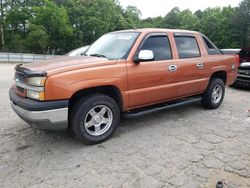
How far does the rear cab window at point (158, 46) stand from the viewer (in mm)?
4605

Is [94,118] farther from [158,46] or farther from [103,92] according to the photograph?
[158,46]

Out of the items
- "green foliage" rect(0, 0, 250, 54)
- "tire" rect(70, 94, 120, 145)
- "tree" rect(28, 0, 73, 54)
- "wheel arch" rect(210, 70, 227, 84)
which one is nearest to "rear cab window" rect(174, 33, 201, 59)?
"wheel arch" rect(210, 70, 227, 84)

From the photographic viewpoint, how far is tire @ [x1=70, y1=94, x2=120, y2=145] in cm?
379

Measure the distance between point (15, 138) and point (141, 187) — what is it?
2.47 m

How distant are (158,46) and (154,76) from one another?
2.09 ft

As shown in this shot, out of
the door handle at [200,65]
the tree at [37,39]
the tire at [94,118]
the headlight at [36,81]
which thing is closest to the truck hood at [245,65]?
the door handle at [200,65]

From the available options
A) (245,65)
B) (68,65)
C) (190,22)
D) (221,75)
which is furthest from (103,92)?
(190,22)

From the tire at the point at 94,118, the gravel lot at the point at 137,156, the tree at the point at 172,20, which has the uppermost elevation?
the tree at the point at 172,20

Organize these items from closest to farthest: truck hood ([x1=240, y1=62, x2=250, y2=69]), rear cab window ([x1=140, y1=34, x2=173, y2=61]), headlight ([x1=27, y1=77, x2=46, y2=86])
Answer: headlight ([x1=27, y1=77, x2=46, y2=86]) → rear cab window ([x1=140, y1=34, x2=173, y2=61]) → truck hood ([x1=240, y1=62, x2=250, y2=69])

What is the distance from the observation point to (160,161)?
3570mm

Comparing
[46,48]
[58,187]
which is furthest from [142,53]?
[46,48]

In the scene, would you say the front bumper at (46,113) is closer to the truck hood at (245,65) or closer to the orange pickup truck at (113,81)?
the orange pickup truck at (113,81)

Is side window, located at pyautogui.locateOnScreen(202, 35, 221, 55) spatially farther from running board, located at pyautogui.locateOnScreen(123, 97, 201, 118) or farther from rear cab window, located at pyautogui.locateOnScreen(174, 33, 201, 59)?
running board, located at pyautogui.locateOnScreen(123, 97, 201, 118)

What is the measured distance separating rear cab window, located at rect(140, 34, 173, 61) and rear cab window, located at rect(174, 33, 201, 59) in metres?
0.30
